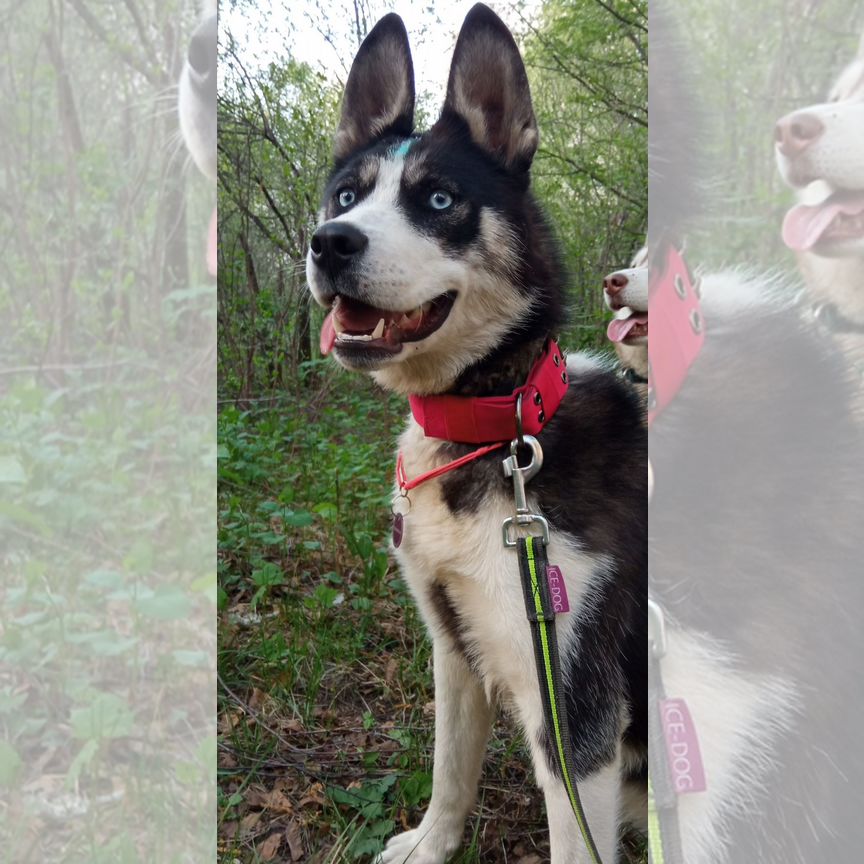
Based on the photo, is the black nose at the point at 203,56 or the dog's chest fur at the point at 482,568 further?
the dog's chest fur at the point at 482,568

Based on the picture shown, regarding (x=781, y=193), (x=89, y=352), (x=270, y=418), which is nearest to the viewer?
(x=781, y=193)

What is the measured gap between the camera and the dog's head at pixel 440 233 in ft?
4.70

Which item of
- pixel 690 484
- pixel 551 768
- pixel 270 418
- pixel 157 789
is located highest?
pixel 690 484

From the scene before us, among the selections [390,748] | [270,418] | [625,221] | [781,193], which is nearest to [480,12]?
[781,193]

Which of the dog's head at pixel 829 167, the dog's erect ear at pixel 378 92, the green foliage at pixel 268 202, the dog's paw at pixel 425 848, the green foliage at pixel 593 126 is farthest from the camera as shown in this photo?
the green foliage at pixel 268 202

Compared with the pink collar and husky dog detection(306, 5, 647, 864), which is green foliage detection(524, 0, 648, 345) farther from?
the pink collar

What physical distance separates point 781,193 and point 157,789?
1.00 m

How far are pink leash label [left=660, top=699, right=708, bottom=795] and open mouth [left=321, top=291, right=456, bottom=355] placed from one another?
83cm

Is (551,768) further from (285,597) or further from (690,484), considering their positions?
(285,597)

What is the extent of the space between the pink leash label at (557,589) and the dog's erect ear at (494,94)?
839 millimetres

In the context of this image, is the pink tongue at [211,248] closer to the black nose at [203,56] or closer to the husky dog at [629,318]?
the black nose at [203,56]

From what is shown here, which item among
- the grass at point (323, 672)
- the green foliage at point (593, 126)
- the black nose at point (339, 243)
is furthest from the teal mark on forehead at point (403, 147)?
the grass at point (323, 672)

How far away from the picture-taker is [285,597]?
2.74 m

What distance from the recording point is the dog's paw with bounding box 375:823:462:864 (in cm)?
178
